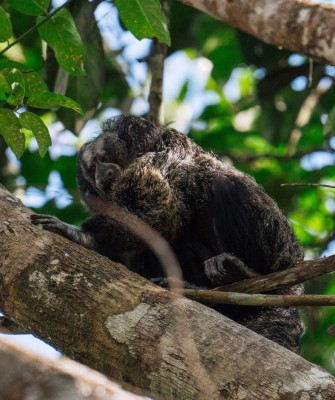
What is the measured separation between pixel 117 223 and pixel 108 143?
0.91 meters

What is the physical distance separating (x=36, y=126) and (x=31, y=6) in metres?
0.70

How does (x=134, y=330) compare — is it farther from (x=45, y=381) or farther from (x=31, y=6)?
(x=31, y=6)

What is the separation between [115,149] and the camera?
6.27 meters

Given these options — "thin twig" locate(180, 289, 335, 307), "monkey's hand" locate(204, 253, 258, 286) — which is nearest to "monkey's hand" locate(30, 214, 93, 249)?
"monkey's hand" locate(204, 253, 258, 286)

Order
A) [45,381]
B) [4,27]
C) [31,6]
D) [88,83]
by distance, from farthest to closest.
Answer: [88,83] → [31,6] → [4,27] → [45,381]

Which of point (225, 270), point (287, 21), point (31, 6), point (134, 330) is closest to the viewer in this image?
point (134, 330)

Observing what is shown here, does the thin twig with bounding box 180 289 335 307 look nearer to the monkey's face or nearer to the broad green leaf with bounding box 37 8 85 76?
the broad green leaf with bounding box 37 8 85 76

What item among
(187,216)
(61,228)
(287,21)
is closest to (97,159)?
(187,216)

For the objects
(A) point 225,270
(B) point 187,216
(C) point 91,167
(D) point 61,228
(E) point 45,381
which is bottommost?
(E) point 45,381

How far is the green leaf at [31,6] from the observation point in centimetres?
466

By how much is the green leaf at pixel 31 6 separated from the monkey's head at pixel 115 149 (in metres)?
1.58

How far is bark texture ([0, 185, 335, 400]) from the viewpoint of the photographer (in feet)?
11.5

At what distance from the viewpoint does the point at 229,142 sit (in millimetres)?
9383

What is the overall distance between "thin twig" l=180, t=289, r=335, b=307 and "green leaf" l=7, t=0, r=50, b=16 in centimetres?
175
